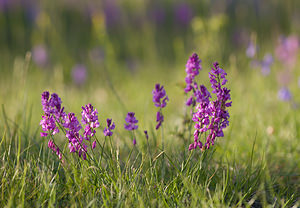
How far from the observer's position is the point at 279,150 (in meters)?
2.55

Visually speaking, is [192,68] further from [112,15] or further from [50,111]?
[112,15]

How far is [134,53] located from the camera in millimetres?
7207

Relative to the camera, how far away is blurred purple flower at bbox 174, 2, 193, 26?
8.98m

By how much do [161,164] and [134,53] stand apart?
217 inches

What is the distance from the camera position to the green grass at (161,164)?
1.57m

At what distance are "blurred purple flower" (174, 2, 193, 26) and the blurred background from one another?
3cm

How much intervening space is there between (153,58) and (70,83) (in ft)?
4.74

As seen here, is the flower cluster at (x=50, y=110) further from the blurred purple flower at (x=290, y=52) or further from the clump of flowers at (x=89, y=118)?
the blurred purple flower at (x=290, y=52)

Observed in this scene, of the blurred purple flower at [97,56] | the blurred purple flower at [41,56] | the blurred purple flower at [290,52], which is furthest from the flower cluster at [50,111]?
the blurred purple flower at [41,56]

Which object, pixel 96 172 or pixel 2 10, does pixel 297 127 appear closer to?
pixel 96 172

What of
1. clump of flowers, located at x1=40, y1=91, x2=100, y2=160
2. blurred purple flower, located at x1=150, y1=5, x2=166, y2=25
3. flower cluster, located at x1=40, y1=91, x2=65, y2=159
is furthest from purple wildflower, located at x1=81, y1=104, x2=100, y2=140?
blurred purple flower, located at x1=150, y1=5, x2=166, y2=25

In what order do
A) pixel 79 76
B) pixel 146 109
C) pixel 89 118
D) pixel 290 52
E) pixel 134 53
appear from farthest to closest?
pixel 134 53
pixel 79 76
pixel 290 52
pixel 146 109
pixel 89 118

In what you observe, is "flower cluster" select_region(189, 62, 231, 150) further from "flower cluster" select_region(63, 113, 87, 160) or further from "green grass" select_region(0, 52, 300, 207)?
"flower cluster" select_region(63, 113, 87, 160)

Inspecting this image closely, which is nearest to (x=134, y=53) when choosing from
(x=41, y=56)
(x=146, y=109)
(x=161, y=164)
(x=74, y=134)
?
(x=41, y=56)
